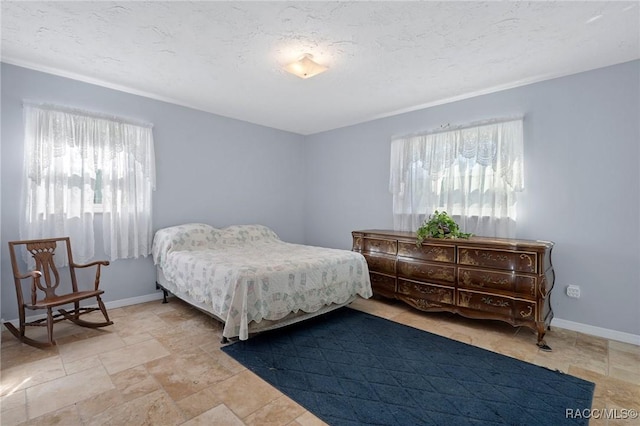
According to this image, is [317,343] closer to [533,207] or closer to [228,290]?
[228,290]

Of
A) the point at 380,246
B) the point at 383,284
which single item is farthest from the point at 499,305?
the point at 380,246

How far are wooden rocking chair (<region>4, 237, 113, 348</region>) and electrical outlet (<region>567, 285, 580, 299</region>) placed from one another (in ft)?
15.0

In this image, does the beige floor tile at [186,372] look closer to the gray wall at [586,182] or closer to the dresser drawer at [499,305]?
the dresser drawer at [499,305]

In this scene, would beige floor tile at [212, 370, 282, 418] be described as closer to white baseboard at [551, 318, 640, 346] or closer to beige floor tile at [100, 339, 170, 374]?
beige floor tile at [100, 339, 170, 374]

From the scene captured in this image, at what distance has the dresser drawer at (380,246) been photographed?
3.67m

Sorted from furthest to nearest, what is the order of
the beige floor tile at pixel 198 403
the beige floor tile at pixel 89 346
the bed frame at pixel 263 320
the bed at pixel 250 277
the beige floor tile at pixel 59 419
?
the bed frame at pixel 263 320 < the bed at pixel 250 277 < the beige floor tile at pixel 89 346 < the beige floor tile at pixel 198 403 < the beige floor tile at pixel 59 419

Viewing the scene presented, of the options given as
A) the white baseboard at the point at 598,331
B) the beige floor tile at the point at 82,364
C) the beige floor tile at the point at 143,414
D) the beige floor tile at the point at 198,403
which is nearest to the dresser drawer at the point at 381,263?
the white baseboard at the point at 598,331

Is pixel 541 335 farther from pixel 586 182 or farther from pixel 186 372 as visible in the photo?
pixel 186 372

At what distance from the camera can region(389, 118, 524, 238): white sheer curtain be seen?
11.0 feet

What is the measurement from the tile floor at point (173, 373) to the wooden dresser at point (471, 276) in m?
0.24

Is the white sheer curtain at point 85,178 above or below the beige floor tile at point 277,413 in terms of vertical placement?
above

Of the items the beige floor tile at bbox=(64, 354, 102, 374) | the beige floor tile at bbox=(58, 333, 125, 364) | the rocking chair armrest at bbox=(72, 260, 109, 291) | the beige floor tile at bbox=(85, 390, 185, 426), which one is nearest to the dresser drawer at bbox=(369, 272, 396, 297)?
the beige floor tile at bbox=(85, 390, 185, 426)

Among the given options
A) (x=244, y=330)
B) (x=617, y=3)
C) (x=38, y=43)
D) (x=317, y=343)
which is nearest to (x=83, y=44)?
A: (x=38, y=43)

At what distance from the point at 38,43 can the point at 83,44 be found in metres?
0.38
